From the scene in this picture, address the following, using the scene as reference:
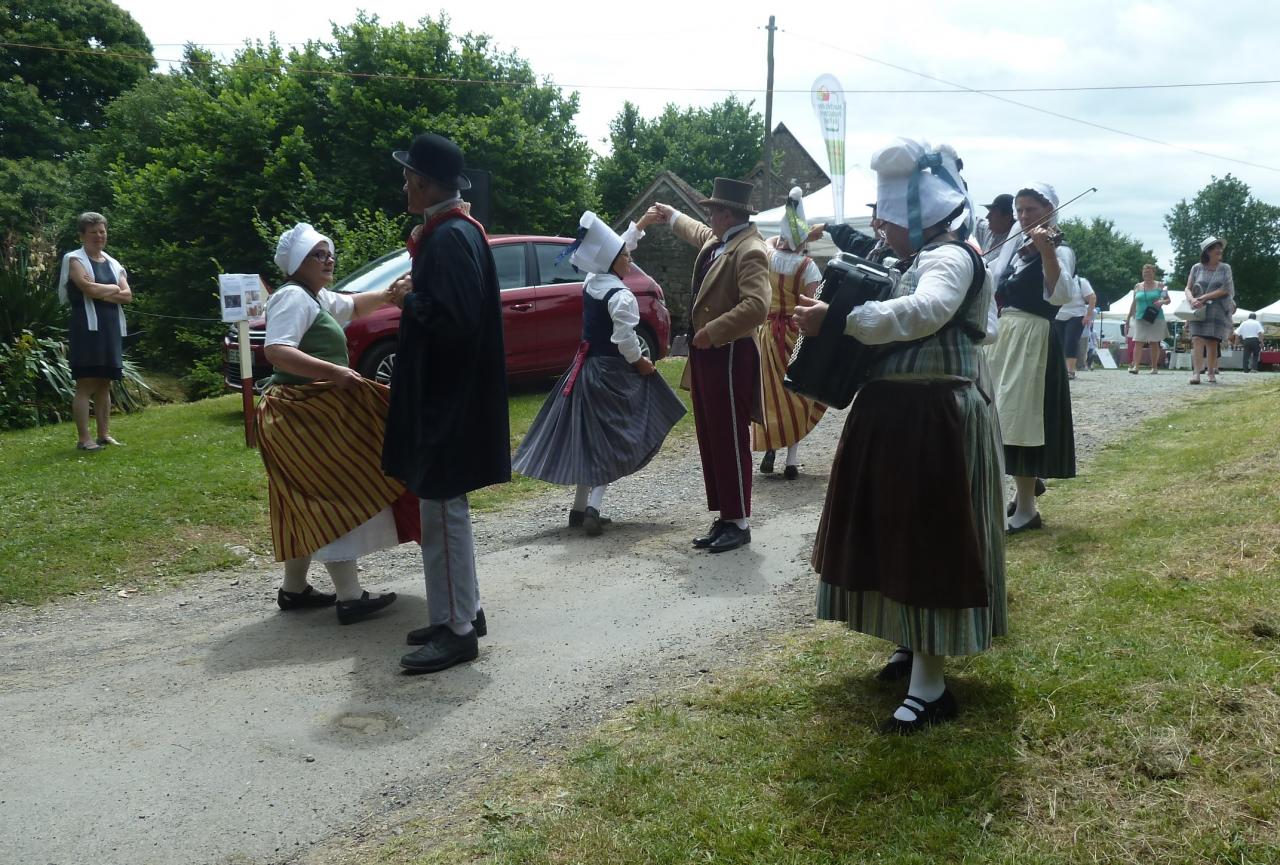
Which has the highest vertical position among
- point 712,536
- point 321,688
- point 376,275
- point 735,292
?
point 376,275

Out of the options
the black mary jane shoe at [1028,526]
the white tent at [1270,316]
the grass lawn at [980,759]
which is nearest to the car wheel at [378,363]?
the black mary jane shoe at [1028,526]

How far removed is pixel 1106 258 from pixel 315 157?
67.6 m

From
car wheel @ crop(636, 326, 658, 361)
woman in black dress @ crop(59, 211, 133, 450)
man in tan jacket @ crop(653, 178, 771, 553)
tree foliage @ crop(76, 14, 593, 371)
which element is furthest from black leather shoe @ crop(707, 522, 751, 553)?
tree foliage @ crop(76, 14, 593, 371)

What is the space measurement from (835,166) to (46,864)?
377cm

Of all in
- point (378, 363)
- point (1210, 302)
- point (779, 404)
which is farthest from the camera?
point (1210, 302)

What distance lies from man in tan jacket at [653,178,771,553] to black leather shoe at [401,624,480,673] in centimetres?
204

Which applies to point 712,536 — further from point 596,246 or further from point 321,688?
point 321,688

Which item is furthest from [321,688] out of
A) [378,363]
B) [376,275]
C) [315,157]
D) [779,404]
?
[315,157]

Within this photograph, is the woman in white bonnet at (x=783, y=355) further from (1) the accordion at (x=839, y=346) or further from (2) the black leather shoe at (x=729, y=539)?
(1) the accordion at (x=839, y=346)

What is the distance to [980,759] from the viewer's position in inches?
129

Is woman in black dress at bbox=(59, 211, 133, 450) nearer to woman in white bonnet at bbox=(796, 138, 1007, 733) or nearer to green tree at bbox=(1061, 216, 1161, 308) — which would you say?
woman in white bonnet at bbox=(796, 138, 1007, 733)

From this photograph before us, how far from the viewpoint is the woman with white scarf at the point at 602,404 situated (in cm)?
653

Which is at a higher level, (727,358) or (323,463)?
(727,358)

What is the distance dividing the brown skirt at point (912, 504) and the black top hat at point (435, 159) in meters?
1.97
